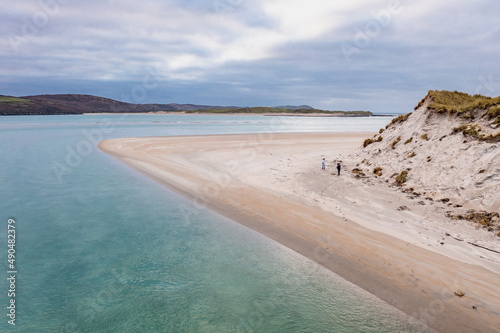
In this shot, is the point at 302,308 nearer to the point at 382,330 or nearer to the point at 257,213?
the point at 382,330

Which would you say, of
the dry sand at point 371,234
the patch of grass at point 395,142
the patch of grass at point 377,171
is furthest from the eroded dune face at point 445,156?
the dry sand at point 371,234

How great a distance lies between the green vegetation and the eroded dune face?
0.94ft

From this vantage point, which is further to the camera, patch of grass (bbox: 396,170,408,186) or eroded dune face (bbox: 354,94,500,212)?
patch of grass (bbox: 396,170,408,186)

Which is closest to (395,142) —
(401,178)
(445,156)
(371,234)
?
(401,178)

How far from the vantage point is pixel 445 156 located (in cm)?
1988

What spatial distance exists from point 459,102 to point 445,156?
9821mm

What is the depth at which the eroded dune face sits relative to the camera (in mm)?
16234

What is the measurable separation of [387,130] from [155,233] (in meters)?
25.0

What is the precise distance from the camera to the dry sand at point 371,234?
9.02m

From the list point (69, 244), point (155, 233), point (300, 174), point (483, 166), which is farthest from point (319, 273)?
point (300, 174)

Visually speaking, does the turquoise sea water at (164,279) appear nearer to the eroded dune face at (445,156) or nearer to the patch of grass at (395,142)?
the eroded dune face at (445,156)

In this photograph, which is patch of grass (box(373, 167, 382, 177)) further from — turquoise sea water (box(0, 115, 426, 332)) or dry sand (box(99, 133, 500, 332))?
turquoise sea water (box(0, 115, 426, 332))

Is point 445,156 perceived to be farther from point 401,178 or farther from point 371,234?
point 371,234

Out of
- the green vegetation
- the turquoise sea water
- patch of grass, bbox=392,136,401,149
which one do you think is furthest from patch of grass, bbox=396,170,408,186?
the turquoise sea water
